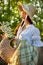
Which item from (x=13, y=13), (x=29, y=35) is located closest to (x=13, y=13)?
(x=13, y=13)

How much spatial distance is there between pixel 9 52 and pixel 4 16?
476 cm

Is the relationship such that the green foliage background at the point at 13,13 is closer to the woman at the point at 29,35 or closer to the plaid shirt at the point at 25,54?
the woman at the point at 29,35

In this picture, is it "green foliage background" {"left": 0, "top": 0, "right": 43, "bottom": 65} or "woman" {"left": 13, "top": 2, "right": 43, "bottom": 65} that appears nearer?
"woman" {"left": 13, "top": 2, "right": 43, "bottom": 65}

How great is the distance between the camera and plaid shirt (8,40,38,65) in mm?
4809

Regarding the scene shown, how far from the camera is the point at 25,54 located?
4871mm

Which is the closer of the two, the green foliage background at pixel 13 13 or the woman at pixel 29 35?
the woman at pixel 29 35

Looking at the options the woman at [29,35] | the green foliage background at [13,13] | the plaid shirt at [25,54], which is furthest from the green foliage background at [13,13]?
the plaid shirt at [25,54]

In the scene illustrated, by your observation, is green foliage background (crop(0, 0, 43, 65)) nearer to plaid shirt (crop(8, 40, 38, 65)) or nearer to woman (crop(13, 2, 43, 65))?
woman (crop(13, 2, 43, 65))

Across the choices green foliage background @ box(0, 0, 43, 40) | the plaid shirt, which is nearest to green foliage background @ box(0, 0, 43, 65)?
green foliage background @ box(0, 0, 43, 40)

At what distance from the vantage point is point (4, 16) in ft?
31.8

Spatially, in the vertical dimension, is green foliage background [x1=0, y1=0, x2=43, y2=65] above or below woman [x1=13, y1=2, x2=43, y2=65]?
below

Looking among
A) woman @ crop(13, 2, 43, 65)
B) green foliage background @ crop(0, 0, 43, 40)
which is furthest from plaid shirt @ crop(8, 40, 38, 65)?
green foliage background @ crop(0, 0, 43, 40)

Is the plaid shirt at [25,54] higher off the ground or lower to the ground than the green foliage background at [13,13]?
higher

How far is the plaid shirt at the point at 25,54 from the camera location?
15.8 feet
